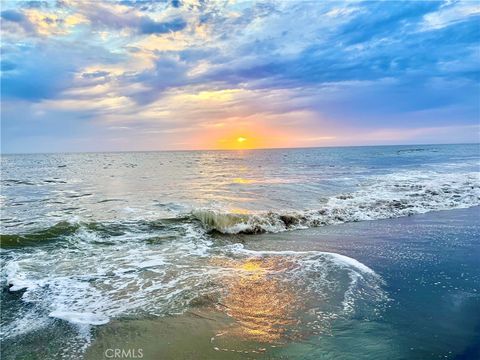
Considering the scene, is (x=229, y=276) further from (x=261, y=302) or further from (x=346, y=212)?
(x=346, y=212)

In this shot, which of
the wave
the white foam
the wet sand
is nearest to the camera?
the wet sand

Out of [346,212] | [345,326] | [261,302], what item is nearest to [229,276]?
[261,302]

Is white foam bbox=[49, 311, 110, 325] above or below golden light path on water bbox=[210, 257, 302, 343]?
below

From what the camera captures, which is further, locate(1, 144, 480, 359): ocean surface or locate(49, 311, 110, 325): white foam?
locate(49, 311, 110, 325): white foam

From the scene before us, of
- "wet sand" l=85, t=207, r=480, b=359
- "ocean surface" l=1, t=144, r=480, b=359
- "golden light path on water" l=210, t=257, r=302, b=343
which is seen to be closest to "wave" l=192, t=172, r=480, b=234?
"ocean surface" l=1, t=144, r=480, b=359

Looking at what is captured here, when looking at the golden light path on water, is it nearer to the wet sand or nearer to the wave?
the wet sand

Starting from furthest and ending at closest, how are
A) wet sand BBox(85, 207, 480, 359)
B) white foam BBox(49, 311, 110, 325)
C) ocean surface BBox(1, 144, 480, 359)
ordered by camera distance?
white foam BBox(49, 311, 110, 325)
ocean surface BBox(1, 144, 480, 359)
wet sand BBox(85, 207, 480, 359)

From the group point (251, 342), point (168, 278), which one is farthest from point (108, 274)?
point (251, 342)

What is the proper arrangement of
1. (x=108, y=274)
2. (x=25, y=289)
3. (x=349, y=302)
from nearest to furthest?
(x=349, y=302) → (x=25, y=289) → (x=108, y=274)

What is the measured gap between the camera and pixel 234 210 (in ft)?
50.5

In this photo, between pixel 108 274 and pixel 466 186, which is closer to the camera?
pixel 108 274

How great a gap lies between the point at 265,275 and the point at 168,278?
2.14 m

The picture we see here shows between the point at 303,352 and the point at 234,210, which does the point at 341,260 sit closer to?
the point at 303,352

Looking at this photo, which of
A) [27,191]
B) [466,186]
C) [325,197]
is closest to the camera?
[325,197]
